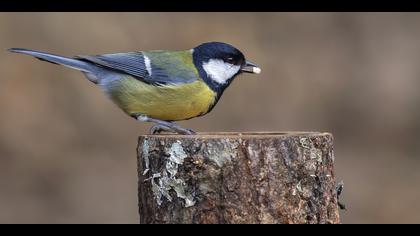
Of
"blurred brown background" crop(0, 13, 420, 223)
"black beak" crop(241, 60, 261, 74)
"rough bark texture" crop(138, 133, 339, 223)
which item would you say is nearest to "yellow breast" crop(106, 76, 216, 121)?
"black beak" crop(241, 60, 261, 74)

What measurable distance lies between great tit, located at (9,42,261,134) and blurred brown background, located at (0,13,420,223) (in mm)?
2402

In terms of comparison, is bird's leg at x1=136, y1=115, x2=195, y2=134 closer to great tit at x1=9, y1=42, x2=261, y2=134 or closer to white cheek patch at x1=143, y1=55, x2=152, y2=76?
great tit at x1=9, y1=42, x2=261, y2=134

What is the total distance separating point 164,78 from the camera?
397cm

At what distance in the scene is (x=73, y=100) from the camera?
6.59 metres

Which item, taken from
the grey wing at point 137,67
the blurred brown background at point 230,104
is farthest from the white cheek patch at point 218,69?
the blurred brown background at point 230,104

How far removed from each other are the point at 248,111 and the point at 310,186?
155 inches

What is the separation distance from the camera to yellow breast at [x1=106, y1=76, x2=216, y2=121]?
3908 mm

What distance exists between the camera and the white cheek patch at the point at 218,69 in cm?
404

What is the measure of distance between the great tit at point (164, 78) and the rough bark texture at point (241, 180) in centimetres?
73

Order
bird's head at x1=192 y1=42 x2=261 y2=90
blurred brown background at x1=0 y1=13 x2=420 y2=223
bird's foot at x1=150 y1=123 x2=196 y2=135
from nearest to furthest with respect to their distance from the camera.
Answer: bird's foot at x1=150 y1=123 x2=196 y2=135
bird's head at x1=192 y1=42 x2=261 y2=90
blurred brown background at x1=0 y1=13 x2=420 y2=223

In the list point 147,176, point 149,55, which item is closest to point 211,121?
point 149,55

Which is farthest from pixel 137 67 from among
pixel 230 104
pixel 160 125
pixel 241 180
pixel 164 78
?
pixel 230 104

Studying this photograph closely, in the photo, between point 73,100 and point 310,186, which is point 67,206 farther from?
point 310,186

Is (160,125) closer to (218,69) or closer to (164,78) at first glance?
(164,78)
